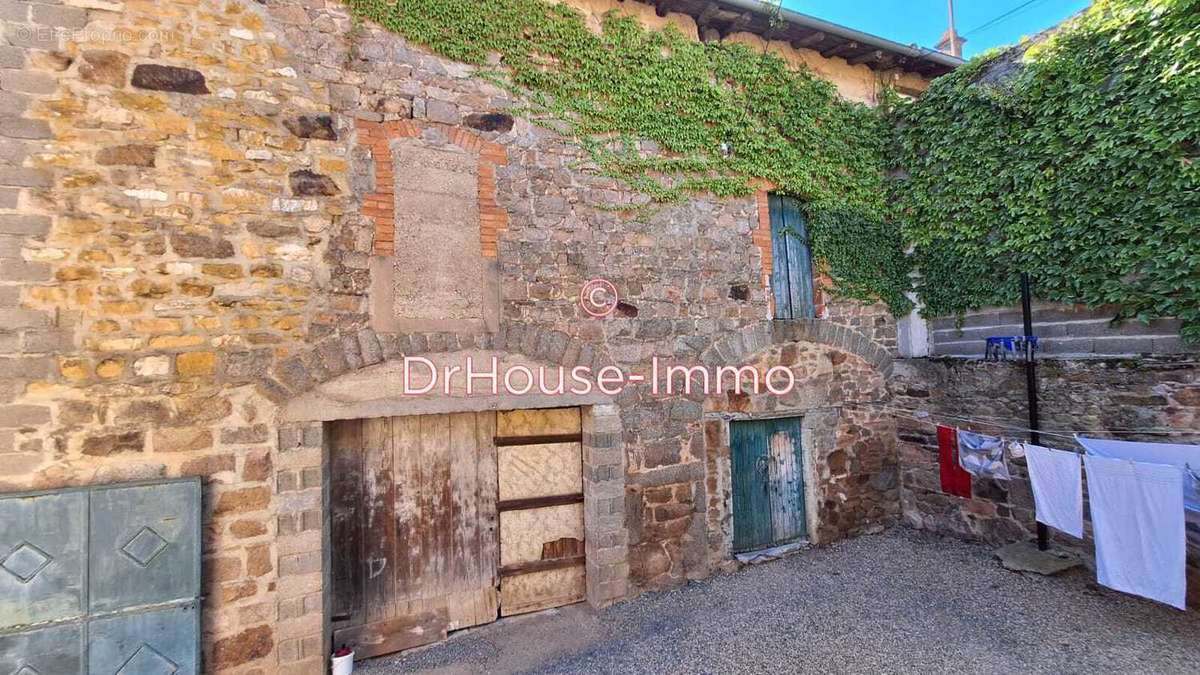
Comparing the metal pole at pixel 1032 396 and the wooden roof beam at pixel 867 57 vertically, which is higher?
the wooden roof beam at pixel 867 57

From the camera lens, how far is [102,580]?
131 inches

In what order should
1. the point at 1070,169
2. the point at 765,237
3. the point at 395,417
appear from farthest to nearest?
the point at 765,237 < the point at 1070,169 < the point at 395,417

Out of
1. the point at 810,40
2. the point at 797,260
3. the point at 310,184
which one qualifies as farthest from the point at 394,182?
the point at 810,40

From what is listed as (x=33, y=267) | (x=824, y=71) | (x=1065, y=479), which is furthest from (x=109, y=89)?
(x=1065, y=479)

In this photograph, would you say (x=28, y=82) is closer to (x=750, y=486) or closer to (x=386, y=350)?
(x=386, y=350)

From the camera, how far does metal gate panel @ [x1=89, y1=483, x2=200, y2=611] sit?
3334mm

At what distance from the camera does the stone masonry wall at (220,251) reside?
3.39 m

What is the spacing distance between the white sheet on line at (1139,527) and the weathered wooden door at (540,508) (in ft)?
13.8

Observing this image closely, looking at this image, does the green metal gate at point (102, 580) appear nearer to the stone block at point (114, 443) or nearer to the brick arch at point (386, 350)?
the stone block at point (114, 443)

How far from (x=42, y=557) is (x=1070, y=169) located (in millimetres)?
8709

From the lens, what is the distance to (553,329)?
15.6ft

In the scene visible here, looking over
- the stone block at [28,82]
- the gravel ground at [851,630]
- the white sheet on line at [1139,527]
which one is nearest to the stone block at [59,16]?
the stone block at [28,82]

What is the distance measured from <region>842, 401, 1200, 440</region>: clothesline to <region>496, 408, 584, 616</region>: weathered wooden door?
135 inches

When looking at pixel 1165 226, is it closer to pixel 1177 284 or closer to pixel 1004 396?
pixel 1177 284
